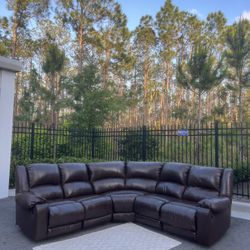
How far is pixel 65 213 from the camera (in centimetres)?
346

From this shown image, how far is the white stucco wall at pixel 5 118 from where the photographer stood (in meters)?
5.72

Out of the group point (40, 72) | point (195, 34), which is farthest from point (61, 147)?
point (195, 34)

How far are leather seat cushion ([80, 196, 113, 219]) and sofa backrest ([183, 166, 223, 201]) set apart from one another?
1.35m

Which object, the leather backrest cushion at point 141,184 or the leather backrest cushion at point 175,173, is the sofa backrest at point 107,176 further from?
the leather backrest cushion at point 175,173

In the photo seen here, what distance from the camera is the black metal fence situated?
6.53 meters

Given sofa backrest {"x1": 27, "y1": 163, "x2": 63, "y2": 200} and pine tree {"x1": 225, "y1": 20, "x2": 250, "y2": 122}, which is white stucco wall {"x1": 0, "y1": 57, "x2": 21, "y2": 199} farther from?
pine tree {"x1": 225, "y1": 20, "x2": 250, "y2": 122}

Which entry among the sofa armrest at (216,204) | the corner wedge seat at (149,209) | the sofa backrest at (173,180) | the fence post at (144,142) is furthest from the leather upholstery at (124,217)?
the fence post at (144,142)

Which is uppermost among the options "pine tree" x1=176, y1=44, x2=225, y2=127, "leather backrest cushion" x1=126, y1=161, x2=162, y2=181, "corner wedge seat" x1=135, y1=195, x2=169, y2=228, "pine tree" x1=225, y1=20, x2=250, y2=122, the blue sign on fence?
"pine tree" x1=225, y1=20, x2=250, y2=122

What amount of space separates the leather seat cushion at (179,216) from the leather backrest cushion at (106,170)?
150cm

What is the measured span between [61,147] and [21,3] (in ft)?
31.3

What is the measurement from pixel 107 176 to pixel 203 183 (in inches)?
73.7

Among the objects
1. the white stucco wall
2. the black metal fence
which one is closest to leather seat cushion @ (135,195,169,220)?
the black metal fence

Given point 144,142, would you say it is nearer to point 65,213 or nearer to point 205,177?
point 205,177

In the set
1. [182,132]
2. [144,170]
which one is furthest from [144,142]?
[144,170]
